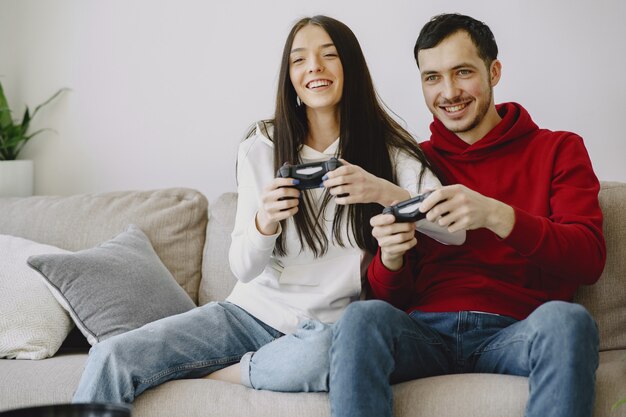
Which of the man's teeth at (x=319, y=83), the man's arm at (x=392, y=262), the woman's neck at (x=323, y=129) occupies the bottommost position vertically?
the man's arm at (x=392, y=262)

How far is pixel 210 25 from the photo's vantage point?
2.72 meters

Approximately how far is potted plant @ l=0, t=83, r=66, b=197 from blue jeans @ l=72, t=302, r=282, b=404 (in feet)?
3.87

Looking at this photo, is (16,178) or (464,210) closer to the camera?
(464,210)

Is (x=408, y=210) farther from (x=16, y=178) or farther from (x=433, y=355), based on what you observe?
(x=16, y=178)

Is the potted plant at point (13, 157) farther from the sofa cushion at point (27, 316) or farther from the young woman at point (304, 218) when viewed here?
the young woman at point (304, 218)

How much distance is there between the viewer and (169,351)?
1766mm

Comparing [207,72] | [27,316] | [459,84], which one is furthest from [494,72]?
[27,316]

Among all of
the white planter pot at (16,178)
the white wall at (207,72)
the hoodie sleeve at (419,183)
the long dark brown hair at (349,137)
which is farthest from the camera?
the white planter pot at (16,178)

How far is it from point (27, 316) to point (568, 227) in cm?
134

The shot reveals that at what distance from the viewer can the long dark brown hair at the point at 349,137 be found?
1900 mm

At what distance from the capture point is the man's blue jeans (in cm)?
145

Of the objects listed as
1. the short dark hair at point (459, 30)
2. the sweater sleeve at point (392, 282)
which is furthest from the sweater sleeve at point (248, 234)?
the short dark hair at point (459, 30)

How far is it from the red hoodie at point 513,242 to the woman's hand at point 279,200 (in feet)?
0.82

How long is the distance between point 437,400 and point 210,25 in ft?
5.32
